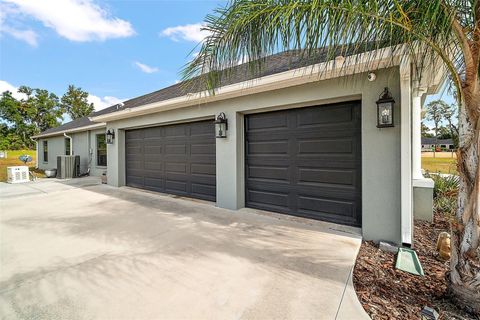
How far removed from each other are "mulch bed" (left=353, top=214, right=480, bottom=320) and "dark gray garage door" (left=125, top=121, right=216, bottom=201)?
4.13 metres

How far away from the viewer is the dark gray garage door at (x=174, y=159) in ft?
20.8

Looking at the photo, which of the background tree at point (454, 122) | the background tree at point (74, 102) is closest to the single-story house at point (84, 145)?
the background tree at point (454, 122)

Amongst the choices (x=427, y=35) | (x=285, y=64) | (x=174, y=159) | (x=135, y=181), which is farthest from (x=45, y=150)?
(x=427, y=35)

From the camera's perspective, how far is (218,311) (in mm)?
2031

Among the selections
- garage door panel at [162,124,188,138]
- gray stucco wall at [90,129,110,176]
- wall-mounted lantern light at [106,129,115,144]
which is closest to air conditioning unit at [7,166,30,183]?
gray stucco wall at [90,129,110,176]

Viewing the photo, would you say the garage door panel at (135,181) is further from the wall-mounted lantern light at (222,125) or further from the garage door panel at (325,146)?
the garage door panel at (325,146)

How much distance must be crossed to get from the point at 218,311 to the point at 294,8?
2.78 metres

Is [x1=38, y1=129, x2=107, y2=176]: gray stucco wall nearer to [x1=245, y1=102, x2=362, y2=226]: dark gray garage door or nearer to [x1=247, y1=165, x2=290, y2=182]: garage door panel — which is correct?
[x1=247, y1=165, x2=290, y2=182]: garage door panel

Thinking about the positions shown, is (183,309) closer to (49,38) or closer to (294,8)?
(294,8)

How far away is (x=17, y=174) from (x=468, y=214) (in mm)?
14991

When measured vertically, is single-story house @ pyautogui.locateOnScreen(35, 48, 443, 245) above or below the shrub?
above

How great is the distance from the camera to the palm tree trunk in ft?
6.14

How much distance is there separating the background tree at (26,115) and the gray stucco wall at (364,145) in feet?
151

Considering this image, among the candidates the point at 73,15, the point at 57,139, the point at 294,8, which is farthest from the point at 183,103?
the point at 57,139
